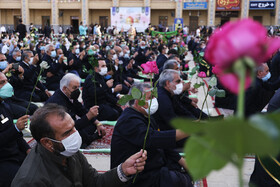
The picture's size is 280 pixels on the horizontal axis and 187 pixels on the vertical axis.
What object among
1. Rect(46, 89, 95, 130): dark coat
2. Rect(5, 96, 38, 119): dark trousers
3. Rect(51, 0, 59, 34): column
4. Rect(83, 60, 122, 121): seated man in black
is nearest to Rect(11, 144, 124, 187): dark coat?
Rect(46, 89, 95, 130): dark coat

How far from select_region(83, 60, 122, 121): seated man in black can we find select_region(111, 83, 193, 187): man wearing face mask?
93.7 inches

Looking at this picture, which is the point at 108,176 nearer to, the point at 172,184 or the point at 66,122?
the point at 66,122

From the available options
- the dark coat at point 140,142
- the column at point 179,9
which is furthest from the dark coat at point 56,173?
the column at point 179,9

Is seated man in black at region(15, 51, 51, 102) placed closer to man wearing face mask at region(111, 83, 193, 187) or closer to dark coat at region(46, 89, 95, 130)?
dark coat at region(46, 89, 95, 130)

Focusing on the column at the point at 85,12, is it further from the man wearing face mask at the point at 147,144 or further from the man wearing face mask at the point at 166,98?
the man wearing face mask at the point at 147,144

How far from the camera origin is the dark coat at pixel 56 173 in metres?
1.63

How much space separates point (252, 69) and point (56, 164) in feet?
5.04

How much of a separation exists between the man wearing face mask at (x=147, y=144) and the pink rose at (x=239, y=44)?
5.59 ft

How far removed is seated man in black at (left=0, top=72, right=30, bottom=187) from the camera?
2.62 metres

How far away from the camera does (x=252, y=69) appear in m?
0.44

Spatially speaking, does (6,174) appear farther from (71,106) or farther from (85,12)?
(85,12)

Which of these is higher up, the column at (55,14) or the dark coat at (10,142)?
the column at (55,14)

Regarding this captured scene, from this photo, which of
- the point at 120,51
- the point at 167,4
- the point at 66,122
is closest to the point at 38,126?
the point at 66,122

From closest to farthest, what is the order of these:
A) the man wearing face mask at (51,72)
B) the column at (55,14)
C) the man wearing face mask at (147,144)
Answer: the man wearing face mask at (147,144) → the man wearing face mask at (51,72) → the column at (55,14)
